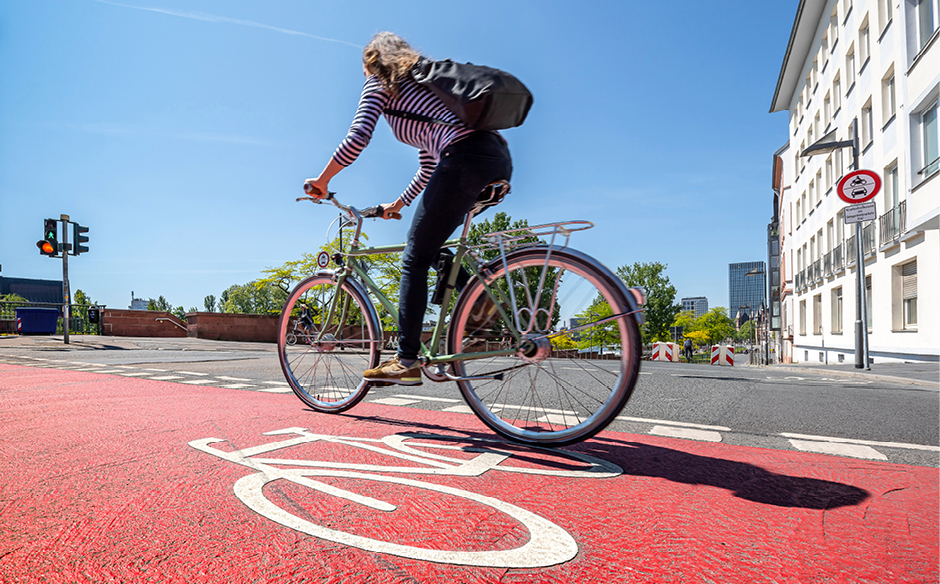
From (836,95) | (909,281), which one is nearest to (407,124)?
(909,281)

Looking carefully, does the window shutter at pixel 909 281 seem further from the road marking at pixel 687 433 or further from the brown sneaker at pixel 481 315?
the brown sneaker at pixel 481 315

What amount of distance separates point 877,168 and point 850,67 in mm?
7732

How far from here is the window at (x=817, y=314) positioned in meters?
30.7

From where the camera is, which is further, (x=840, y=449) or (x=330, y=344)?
(x=330, y=344)

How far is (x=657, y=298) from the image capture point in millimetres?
84188

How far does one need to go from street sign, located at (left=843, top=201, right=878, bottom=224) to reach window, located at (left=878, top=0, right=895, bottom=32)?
9908mm

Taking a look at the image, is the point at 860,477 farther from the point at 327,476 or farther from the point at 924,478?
the point at 327,476

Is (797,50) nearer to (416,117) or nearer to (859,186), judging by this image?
(859,186)

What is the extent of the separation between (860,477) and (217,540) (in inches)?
94.2

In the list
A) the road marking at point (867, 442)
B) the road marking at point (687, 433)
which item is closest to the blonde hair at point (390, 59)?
the road marking at point (687, 433)

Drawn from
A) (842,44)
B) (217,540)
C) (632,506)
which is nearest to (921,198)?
(842,44)

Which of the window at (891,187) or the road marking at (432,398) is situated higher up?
the window at (891,187)

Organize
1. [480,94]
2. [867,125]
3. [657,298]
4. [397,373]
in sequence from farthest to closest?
[657,298] < [867,125] < [397,373] < [480,94]

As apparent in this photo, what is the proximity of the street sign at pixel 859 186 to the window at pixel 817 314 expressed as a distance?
2047cm
